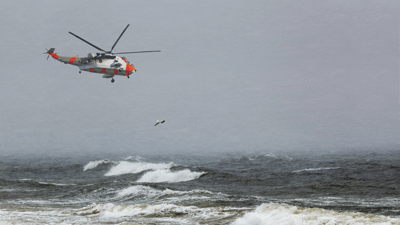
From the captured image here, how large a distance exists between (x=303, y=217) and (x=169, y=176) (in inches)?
1326

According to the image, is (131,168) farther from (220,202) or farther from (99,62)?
(220,202)

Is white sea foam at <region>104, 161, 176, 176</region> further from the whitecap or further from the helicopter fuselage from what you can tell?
the whitecap

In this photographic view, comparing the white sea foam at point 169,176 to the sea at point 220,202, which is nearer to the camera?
the sea at point 220,202

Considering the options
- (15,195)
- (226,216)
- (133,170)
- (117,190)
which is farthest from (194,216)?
(133,170)

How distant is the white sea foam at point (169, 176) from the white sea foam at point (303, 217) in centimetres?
2734

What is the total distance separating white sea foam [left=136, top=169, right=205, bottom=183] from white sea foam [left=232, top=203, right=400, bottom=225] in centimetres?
2734

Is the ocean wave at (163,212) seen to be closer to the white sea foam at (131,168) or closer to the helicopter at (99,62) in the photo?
the helicopter at (99,62)

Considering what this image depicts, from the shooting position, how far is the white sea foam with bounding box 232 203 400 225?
1698cm

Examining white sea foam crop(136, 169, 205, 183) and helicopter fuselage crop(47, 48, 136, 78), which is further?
white sea foam crop(136, 169, 205, 183)

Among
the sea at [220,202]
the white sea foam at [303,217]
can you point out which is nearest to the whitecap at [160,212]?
the sea at [220,202]

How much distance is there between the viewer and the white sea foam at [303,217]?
16984 mm

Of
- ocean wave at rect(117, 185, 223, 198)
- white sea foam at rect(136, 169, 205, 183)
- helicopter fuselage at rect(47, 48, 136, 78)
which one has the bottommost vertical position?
white sea foam at rect(136, 169, 205, 183)

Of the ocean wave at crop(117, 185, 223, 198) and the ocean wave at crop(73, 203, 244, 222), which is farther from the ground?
the ocean wave at crop(73, 203, 244, 222)

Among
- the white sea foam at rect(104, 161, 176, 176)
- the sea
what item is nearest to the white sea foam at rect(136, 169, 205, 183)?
the sea
